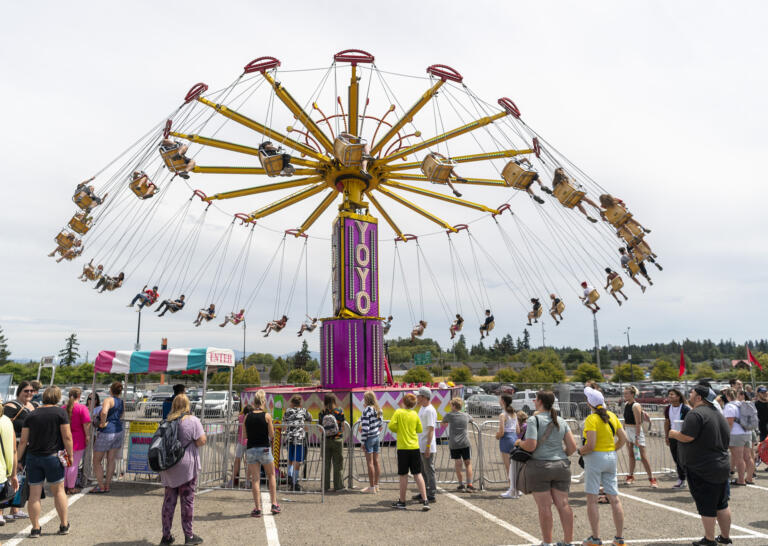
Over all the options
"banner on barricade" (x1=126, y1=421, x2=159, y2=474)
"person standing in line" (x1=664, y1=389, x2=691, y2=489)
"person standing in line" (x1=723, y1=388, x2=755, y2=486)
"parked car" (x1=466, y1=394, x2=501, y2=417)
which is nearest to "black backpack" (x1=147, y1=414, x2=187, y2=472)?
"banner on barricade" (x1=126, y1=421, x2=159, y2=474)

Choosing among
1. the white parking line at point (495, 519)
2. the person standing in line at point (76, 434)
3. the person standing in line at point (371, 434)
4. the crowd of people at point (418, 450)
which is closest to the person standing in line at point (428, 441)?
the crowd of people at point (418, 450)

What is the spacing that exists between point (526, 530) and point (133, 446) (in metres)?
6.97

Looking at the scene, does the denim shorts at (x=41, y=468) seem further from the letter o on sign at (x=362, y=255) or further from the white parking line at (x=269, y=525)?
the letter o on sign at (x=362, y=255)

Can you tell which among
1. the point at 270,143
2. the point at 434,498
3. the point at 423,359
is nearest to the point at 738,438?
the point at 434,498

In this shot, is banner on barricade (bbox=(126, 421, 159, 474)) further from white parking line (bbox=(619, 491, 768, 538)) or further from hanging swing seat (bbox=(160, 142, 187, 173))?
white parking line (bbox=(619, 491, 768, 538))

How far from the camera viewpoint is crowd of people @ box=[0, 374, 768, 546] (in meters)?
5.31

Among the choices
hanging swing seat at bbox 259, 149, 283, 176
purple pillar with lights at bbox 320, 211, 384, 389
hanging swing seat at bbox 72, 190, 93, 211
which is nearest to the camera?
hanging swing seat at bbox 259, 149, 283, 176

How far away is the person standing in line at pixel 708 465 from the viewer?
541 cm

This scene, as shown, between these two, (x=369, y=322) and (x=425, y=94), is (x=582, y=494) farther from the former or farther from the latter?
(x=425, y=94)

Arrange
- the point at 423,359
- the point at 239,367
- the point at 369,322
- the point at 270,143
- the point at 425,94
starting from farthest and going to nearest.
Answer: the point at 239,367 < the point at 423,359 < the point at 369,322 < the point at 425,94 < the point at 270,143

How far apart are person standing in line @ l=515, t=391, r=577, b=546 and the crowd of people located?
0.03 ft

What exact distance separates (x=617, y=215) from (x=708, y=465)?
8.16 m

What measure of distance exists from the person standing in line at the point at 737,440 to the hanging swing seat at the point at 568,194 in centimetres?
535

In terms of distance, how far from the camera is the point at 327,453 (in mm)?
8484
